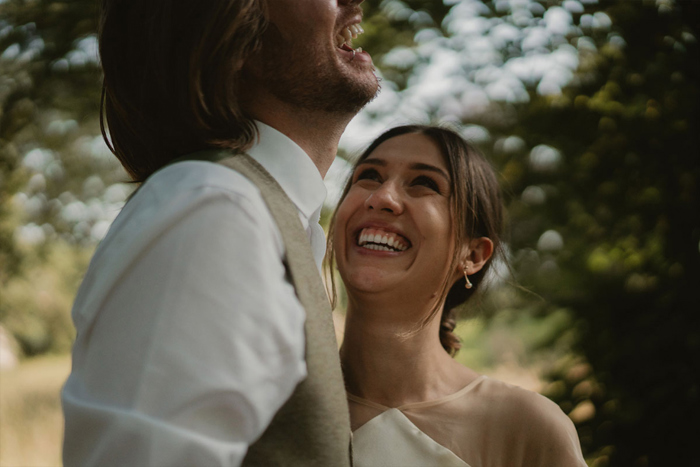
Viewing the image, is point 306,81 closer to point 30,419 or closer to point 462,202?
point 462,202

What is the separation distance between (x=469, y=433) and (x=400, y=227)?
0.67 meters

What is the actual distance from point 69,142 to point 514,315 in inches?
141

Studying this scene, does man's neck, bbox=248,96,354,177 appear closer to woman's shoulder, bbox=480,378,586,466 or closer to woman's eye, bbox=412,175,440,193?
woman's eye, bbox=412,175,440,193

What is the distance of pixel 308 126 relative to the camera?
56.2 inches

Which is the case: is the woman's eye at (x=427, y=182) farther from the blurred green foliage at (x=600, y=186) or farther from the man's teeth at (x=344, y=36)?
the blurred green foliage at (x=600, y=186)

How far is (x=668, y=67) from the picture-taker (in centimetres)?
299

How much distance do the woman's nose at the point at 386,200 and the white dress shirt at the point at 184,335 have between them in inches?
40.4

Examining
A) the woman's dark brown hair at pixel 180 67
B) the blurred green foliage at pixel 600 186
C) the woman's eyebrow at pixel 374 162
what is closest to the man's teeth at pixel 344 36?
the woman's dark brown hair at pixel 180 67

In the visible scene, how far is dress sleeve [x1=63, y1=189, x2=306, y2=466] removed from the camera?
0.79 m

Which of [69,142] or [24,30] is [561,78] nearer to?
[24,30]

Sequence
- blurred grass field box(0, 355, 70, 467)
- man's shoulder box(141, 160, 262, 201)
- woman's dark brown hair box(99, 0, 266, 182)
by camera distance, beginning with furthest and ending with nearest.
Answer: blurred grass field box(0, 355, 70, 467), woman's dark brown hair box(99, 0, 266, 182), man's shoulder box(141, 160, 262, 201)

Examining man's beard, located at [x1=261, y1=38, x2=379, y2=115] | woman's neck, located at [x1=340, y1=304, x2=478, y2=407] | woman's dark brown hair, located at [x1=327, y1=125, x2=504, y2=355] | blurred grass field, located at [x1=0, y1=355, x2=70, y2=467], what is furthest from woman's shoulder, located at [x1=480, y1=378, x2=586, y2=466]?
blurred grass field, located at [x1=0, y1=355, x2=70, y2=467]

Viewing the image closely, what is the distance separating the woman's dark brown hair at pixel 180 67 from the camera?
3.88 ft

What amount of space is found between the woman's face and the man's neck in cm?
50
